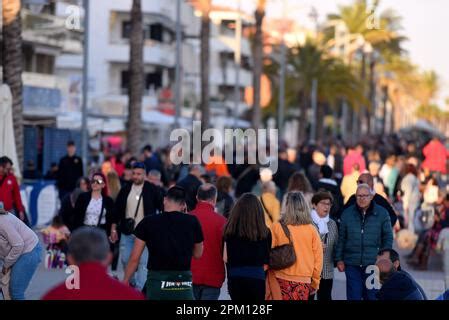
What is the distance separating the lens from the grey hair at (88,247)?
6.48 meters

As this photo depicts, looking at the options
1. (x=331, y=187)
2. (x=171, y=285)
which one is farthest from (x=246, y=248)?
(x=331, y=187)

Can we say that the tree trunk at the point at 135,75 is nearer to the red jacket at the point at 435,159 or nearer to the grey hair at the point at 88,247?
the red jacket at the point at 435,159

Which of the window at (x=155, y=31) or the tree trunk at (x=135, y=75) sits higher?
the window at (x=155, y=31)

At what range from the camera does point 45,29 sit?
152ft

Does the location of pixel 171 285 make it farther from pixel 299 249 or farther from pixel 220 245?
pixel 299 249

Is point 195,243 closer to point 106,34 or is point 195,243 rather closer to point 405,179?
point 405,179

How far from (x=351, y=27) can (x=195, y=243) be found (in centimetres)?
7947

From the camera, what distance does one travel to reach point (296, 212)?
11766mm


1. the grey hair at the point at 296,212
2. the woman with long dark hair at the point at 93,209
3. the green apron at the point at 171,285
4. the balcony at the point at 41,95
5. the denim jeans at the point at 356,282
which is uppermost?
the balcony at the point at 41,95

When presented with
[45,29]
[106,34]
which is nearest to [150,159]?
[45,29]

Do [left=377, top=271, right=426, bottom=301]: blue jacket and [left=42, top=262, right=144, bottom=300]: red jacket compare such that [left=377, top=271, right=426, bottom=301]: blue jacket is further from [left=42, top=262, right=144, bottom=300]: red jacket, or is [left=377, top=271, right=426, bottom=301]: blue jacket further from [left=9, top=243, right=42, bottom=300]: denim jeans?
[left=9, top=243, right=42, bottom=300]: denim jeans

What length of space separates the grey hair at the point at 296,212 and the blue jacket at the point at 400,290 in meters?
2.19

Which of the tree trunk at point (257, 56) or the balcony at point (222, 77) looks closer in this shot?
the tree trunk at point (257, 56)

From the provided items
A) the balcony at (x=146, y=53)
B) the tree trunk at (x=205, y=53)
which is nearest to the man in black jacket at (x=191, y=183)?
the tree trunk at (x=205, y=53)
